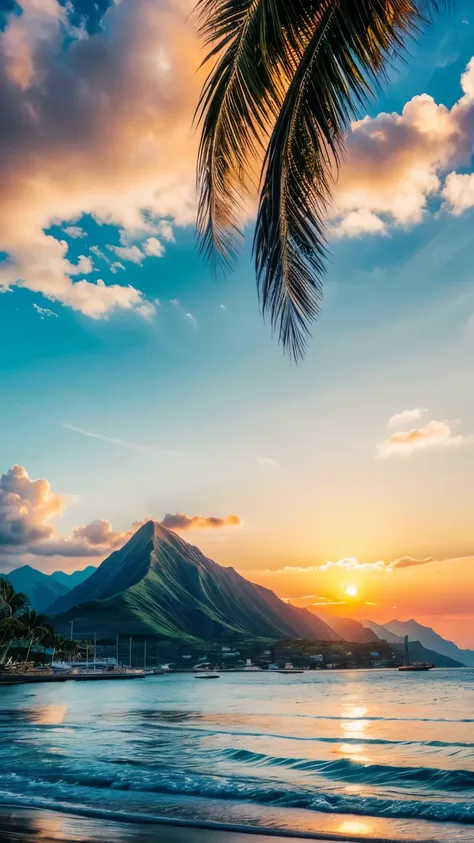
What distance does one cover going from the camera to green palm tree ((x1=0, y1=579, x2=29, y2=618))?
364 feet

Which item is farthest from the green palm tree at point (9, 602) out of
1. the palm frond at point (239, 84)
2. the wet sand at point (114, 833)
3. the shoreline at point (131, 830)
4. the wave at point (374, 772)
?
the palm frond at point (239, 84)

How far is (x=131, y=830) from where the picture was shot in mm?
8836

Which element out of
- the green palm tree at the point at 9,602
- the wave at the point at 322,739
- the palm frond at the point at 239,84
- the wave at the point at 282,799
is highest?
the palm frond at the point at 239,84

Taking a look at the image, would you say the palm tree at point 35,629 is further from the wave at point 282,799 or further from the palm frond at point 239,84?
the palm frond at point 239,84

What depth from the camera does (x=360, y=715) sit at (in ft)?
137

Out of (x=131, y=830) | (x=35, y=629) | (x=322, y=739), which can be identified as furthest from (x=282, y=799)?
(x=35, y=629)

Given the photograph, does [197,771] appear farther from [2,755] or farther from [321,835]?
[321,835]

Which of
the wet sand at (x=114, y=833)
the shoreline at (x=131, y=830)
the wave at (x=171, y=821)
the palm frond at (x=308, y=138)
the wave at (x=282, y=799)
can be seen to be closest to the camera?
the palm frond at (x=308, y=138)

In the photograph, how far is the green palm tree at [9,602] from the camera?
111 meters

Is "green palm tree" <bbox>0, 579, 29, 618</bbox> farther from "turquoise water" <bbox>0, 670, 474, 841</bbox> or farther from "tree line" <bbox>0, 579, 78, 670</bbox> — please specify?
"turquoise water" <bbox>0, 670, 474, 841</bbox>

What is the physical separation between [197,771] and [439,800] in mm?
5641

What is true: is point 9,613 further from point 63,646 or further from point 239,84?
point 239,84

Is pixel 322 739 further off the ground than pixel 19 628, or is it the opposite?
pixel 19 628

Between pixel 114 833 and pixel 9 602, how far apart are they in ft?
369
